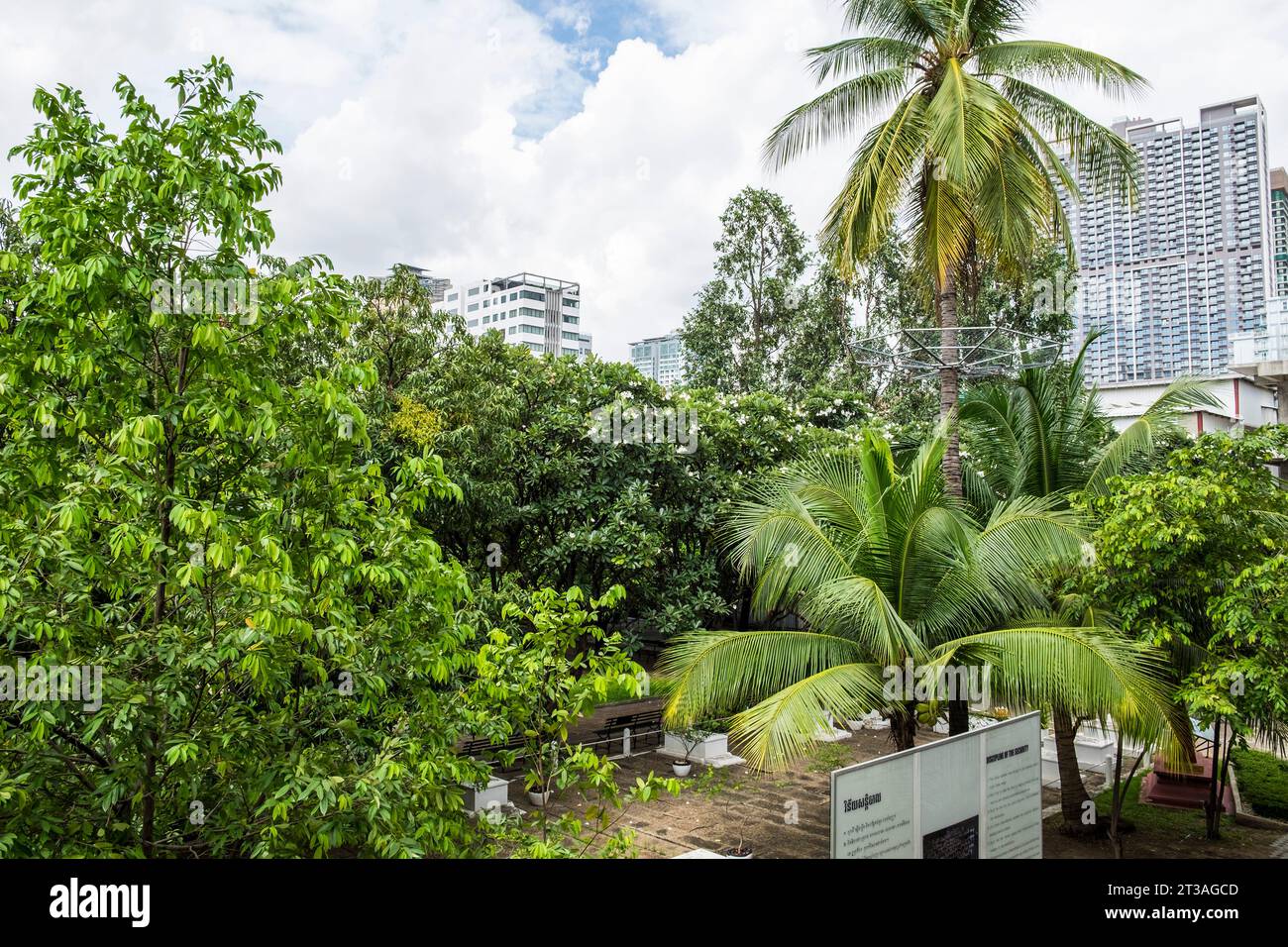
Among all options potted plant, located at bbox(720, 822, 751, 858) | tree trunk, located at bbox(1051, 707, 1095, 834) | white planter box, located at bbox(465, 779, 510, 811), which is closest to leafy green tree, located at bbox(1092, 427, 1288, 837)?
tree trunk, located at bbox(1051, 707, 1095, 834)

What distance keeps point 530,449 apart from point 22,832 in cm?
1064

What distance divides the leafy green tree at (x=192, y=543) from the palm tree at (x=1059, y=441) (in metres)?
8.60

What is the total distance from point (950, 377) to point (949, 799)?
7043 mm

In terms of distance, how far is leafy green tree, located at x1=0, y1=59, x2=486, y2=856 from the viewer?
14.2 feet

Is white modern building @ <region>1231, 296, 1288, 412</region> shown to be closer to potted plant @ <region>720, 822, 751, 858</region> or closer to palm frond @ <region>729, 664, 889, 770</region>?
potted plant @ <region>720, 822, 751, 858</region>

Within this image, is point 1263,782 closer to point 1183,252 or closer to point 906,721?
point 906,721

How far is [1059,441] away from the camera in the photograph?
11.8 metres

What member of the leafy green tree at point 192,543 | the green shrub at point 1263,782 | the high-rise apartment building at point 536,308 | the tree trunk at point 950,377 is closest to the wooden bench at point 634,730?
the tree trunk at point 950,377

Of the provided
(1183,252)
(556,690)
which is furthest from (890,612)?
(1183,252)

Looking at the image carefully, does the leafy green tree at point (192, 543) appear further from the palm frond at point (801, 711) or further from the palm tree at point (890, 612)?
the palm tree at point (890, 612)

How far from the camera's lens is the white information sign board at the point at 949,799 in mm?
6125

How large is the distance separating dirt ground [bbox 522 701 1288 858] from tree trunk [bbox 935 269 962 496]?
414cm

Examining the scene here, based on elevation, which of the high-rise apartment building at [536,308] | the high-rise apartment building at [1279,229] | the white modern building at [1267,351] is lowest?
the white modern building at [1267,351]
